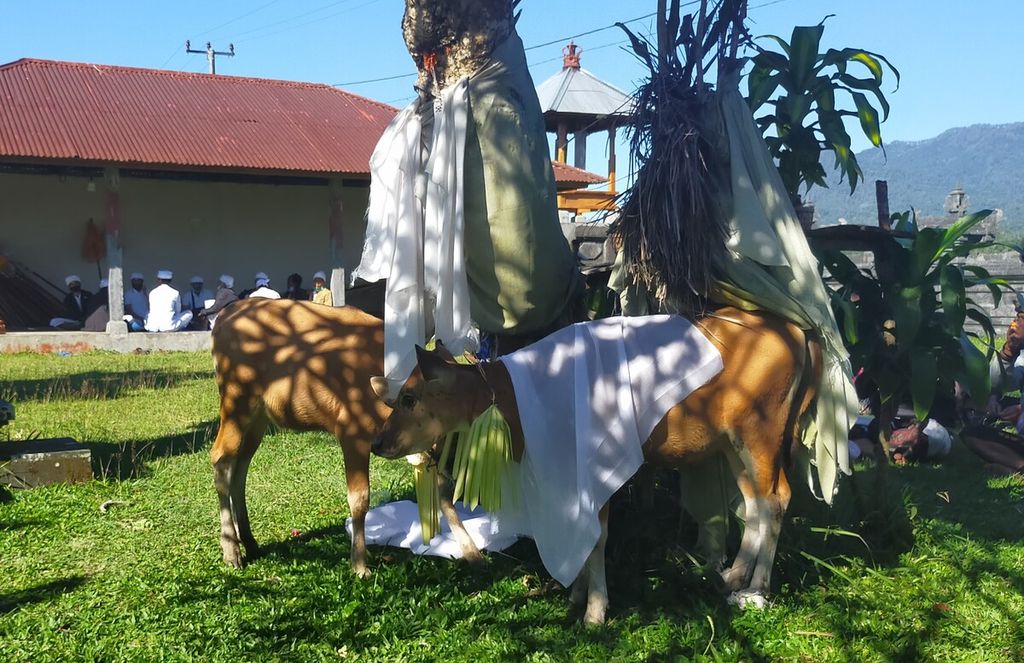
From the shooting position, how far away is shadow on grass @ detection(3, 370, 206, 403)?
1044 cm

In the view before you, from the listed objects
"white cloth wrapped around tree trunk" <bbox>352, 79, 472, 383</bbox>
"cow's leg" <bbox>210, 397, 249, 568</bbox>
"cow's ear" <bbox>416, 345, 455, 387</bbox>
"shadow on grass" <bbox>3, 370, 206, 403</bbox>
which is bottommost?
"shadow on grass" <bbox>3, 370, 206, 403</bbox>

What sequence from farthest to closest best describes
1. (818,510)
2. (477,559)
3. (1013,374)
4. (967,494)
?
(1013,374), (967,494), (818,510), (477,559)

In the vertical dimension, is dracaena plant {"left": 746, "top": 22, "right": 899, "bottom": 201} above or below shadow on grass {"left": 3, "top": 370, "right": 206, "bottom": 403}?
above

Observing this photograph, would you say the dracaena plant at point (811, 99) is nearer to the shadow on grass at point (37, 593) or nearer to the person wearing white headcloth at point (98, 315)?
the shadow on grass at point (37, 593)

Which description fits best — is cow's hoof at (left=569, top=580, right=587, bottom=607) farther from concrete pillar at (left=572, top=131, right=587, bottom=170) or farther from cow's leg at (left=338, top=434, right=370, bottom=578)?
concrete pillar at (left=572, top=131, right=587, bottom=170)

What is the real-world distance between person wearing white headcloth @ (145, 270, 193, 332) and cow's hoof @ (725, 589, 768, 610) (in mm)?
15344

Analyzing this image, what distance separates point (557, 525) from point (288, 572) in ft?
5.72

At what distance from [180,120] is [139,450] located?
12800 mm

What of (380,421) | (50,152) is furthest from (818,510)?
(50,152)

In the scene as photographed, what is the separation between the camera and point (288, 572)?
502cm

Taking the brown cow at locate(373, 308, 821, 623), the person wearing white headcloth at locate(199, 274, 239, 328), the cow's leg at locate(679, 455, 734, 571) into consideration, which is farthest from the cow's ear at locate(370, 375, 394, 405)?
the person wearing white headcloth at locate(199, 274, 239, 328)

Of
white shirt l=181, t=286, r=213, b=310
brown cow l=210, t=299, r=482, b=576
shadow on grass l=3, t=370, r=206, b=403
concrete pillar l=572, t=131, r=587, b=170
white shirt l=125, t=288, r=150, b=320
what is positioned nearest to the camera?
brown cow l=210, t=299, r=482, b=576

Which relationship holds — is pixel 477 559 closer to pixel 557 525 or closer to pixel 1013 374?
pixel 557 525

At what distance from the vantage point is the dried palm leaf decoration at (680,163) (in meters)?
4.52
